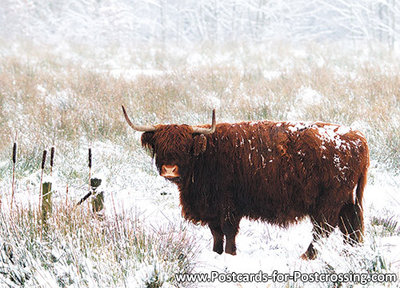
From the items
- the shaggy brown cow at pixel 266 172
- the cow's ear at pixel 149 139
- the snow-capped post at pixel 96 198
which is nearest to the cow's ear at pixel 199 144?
the shaggy brown cow at pixel 266 172

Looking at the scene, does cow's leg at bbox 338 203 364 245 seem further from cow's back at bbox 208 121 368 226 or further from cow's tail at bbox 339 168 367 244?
cow's back at bbox 208 121 368 226

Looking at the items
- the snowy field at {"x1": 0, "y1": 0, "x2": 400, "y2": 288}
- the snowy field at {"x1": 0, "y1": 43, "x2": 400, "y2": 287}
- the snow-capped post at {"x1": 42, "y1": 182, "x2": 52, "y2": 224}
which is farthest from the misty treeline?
the snow-capped post at {"x1": 42, "y1": 182, "x2": 52, "y2": 224}

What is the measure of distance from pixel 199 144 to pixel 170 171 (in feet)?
1.17

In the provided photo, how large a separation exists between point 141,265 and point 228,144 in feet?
4.66

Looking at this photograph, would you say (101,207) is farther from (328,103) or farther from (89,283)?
(328,103)

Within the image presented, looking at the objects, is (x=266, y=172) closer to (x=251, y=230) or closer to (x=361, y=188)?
(x=361, y=188)

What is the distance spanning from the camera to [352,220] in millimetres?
3535

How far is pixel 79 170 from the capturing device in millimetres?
5266

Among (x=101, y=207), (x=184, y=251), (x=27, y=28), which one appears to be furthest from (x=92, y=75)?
(x=27, y=28)

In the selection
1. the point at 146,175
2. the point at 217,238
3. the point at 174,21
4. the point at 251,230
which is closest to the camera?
the point at 217,238

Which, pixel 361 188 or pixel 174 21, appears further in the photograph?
pixel 174 21

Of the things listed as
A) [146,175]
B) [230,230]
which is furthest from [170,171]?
[146,175]

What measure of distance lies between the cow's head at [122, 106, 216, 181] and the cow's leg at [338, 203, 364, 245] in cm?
139

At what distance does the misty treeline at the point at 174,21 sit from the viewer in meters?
25.0
